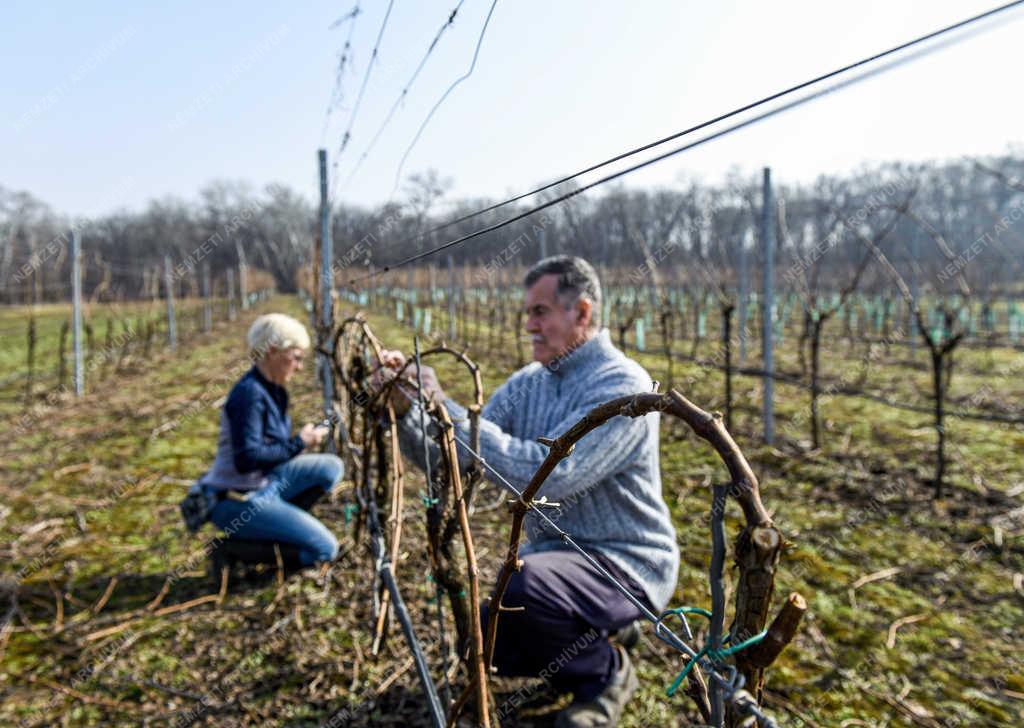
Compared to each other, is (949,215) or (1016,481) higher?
(949,215)

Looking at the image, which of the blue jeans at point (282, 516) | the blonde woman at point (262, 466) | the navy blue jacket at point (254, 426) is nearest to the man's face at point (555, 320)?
the blonde woman at point (262, 466)

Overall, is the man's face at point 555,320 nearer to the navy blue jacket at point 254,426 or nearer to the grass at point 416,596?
the grass at point 416,596

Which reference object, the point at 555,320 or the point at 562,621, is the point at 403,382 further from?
the point at 562,621

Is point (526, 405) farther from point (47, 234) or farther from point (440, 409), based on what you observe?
point (47, 234)

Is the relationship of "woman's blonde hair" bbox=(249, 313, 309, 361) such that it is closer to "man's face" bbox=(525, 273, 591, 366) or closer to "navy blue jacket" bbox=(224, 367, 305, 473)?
"navy blue jacket" bbox=(224, 367, 305, 473)

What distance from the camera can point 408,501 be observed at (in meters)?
4.01

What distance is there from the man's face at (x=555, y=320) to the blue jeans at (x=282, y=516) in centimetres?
154

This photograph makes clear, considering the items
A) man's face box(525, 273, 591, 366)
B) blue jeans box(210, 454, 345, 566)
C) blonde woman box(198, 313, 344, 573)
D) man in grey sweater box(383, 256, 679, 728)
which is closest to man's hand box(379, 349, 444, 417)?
man in grey sweater box(383, 256, 679, 728)

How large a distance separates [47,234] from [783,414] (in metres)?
62.3

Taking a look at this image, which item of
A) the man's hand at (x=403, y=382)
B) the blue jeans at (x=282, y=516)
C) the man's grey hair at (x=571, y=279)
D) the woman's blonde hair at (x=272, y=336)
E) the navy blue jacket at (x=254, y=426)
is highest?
the man's grey hair at (x=571, y=279)

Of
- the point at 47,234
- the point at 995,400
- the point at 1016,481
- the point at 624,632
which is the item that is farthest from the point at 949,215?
the point at 47,234

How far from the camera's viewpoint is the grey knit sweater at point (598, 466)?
171cm

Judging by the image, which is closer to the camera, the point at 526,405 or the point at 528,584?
the point at 528,584

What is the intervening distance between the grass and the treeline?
4.92ft
